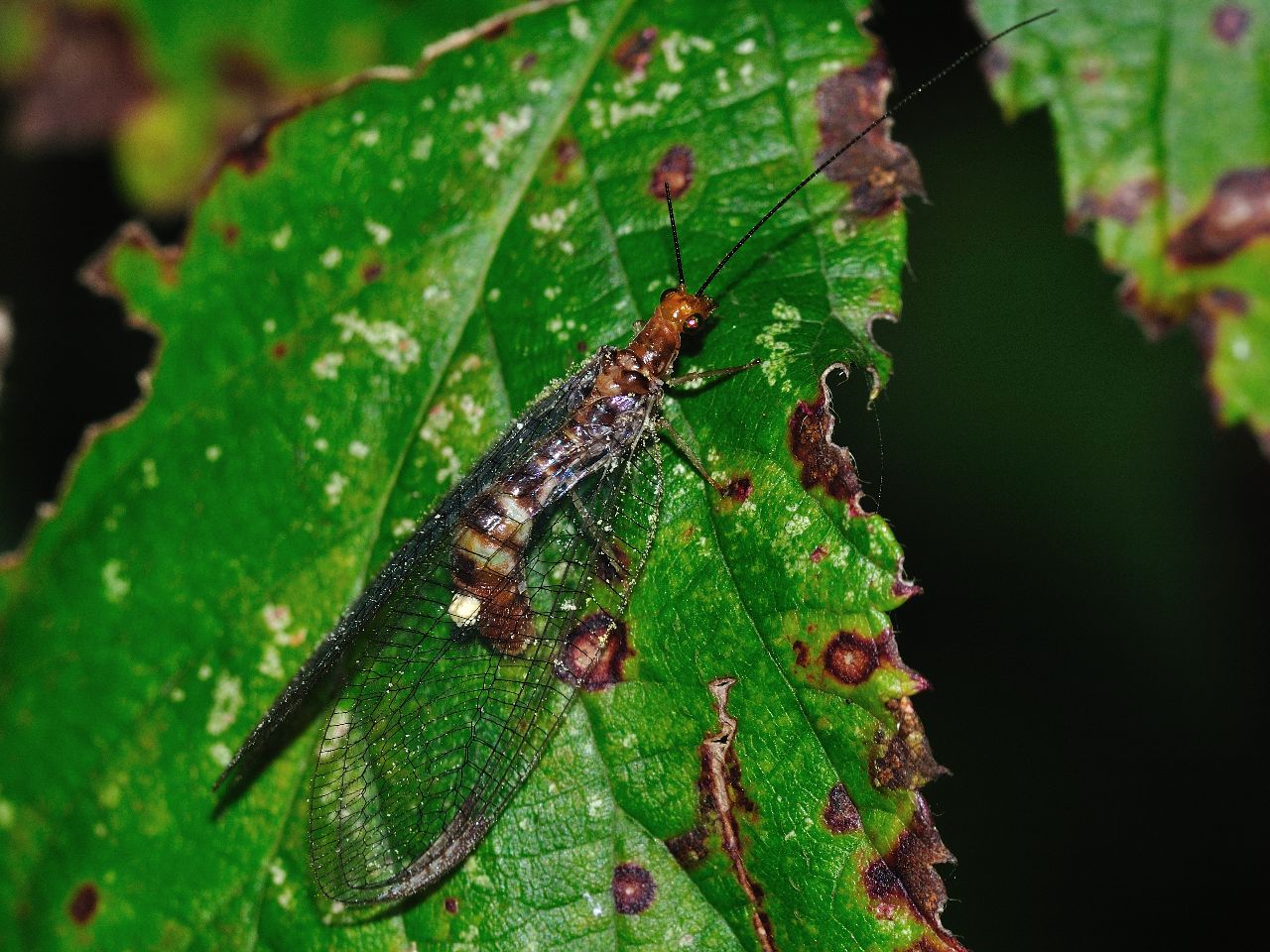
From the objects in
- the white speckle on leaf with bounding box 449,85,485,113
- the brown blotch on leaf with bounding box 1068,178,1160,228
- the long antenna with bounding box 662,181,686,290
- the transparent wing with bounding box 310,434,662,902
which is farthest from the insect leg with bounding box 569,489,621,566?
the brown blotch on leaf with bounding box 1068,178,1160,228

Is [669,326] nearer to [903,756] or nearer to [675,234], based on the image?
[675,234]

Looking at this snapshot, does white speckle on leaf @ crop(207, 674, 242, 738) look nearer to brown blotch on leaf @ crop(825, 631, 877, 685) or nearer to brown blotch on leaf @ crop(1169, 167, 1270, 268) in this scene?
brown blotch on leaf @ crop(825, 631, 877, 685)

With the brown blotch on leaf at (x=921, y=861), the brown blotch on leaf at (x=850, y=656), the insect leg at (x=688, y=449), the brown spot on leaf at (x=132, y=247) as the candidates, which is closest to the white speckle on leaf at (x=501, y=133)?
the insect leg at (x=688, y=449)

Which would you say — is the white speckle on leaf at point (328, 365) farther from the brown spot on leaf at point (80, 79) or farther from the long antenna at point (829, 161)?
the brown spot on leaf at point (80, 79)

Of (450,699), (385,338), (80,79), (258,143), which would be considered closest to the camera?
(450,699)

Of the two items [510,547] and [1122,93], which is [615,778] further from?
[1122,93]

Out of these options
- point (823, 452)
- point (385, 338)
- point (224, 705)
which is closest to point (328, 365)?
point (385, 338)
